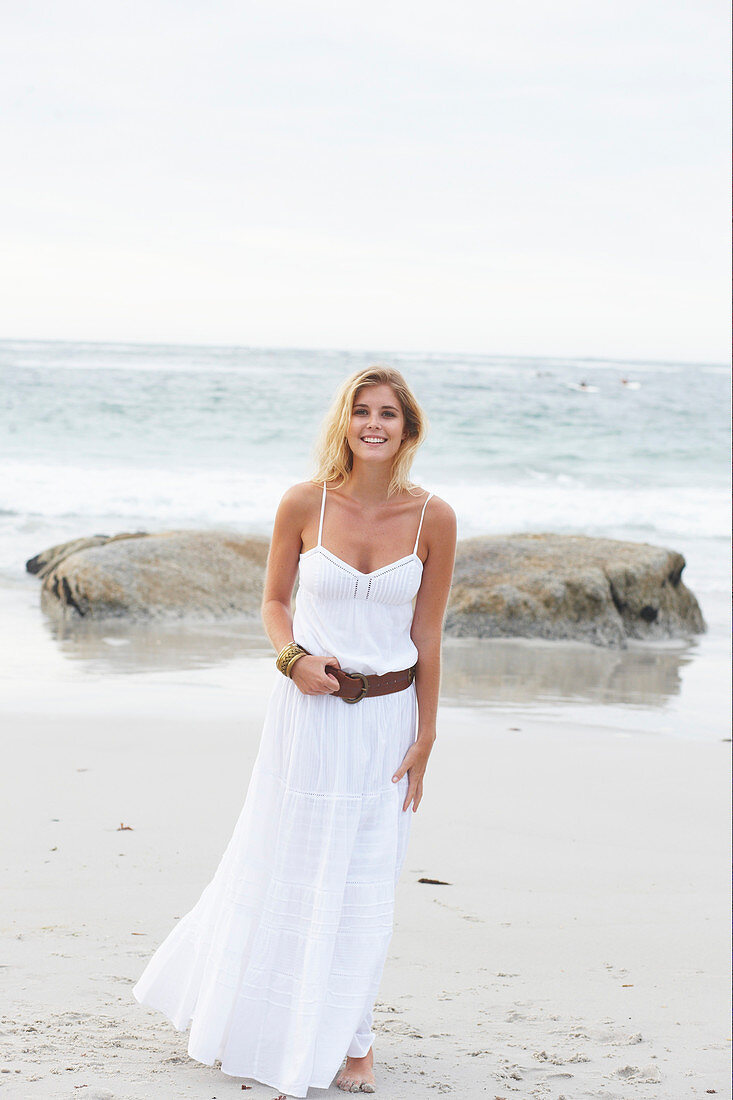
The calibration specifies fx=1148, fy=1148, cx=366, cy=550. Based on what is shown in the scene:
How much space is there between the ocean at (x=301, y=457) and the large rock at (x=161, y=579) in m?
0.53

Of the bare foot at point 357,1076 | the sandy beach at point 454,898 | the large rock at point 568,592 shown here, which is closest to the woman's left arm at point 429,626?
the bare foot at point 357,1076

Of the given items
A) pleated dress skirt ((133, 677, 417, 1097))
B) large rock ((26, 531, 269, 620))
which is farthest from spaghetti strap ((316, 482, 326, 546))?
large rock ((26, 531, 269, 620))

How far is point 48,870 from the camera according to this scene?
4.30 meters

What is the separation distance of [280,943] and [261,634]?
21.2 ft

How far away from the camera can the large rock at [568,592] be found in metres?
9.66

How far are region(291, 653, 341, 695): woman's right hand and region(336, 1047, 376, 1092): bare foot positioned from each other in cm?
98

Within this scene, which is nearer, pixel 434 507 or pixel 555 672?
pixel 434 507

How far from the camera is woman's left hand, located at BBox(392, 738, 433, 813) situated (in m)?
3.12

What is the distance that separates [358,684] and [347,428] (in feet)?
2.29

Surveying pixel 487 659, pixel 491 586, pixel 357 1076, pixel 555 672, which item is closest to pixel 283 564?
pixel 357 1076

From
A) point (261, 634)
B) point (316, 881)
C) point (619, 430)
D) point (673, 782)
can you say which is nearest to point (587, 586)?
point (261, 634)

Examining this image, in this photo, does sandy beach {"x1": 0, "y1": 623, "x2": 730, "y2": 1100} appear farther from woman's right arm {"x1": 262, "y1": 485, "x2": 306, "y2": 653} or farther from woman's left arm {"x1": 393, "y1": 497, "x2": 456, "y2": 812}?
woman's right arm {"x1": 262, "y1": 485, "x2": 306, "y2": 653}

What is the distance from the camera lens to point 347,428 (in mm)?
3146

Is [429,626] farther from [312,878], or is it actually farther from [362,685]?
[312,878]
